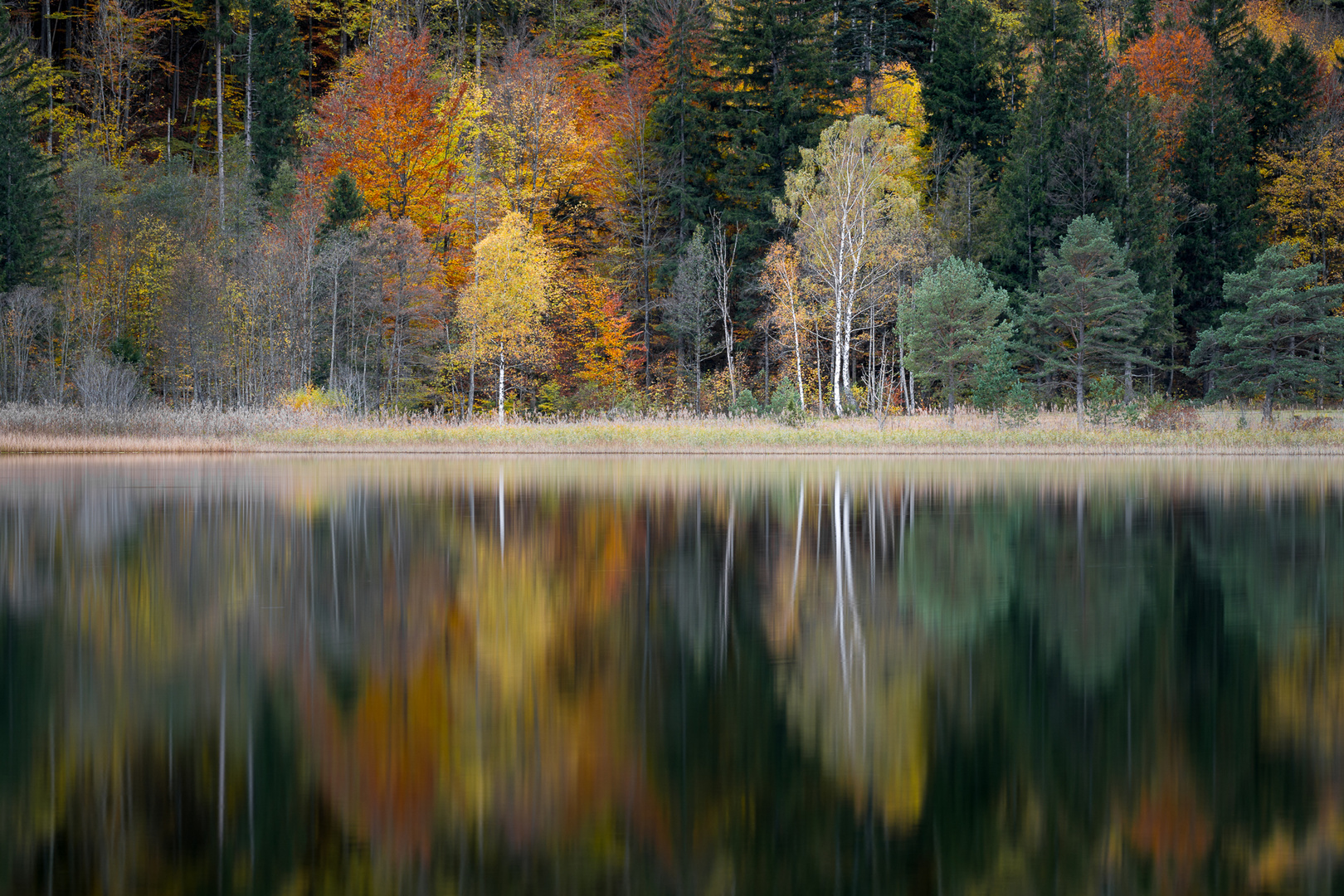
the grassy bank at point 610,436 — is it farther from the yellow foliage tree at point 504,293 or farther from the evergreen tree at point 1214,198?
the evergreen tree at point 1214,198

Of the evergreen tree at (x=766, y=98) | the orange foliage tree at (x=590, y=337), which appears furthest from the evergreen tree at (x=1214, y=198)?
the orange foliage tree at (x=590, y=337)

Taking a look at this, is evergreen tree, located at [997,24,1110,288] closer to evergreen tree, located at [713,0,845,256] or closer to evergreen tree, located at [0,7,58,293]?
evergreen tree, located at [713,0,845,256]

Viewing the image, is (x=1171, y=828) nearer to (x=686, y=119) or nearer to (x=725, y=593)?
(x=725, y=593)

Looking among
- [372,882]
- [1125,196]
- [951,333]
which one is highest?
[1125,196]

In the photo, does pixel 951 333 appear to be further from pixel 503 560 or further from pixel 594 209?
pixel 503 560

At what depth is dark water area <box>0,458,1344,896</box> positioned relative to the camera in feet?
17.7

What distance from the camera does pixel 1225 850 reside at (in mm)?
5504

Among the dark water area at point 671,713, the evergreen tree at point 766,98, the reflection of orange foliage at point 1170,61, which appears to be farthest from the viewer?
the reflection of orange foliage at point 1170,61

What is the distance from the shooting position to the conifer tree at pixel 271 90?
61.2 meters

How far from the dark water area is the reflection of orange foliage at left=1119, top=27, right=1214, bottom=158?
1890 inches

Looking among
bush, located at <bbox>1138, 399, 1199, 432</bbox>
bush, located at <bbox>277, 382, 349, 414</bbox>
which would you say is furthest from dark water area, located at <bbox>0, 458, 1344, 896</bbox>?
bush, located at <bbox>277, 382, 349, 414</bbox>

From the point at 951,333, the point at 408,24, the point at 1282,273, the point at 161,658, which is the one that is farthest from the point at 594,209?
the point at 161,658

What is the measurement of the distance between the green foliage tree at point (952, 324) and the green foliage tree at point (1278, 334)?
27.7ft

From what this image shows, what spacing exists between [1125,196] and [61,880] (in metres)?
49.8
